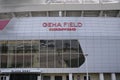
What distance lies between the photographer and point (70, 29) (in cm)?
4631

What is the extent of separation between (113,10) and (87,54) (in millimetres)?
10101

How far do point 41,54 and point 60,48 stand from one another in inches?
124

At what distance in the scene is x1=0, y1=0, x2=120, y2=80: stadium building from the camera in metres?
45.7

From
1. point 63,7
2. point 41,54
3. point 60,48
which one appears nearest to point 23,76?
point 41,54

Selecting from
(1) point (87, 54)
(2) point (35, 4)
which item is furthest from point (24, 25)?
(1) point (87, 54)

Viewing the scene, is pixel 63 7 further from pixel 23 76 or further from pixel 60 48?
pixel 23 76

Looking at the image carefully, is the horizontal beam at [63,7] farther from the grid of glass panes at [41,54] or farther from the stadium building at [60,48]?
the grid of glass panes at [41,54]

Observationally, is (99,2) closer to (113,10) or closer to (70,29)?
(113,10)

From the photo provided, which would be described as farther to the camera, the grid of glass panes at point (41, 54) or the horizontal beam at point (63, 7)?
the horizontal beam at point (63, 7)

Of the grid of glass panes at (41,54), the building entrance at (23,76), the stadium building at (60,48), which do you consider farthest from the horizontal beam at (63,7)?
the building entrance at (23,76)

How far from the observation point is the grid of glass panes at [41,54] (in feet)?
150

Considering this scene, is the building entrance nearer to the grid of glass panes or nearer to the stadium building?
the stadium building

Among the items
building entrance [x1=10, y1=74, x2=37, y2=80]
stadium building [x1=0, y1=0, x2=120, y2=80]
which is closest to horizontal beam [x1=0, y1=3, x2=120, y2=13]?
stadium building [x1=0, y1=0, x2=120, y2=80]

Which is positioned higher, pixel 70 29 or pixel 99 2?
pixel 99 2
